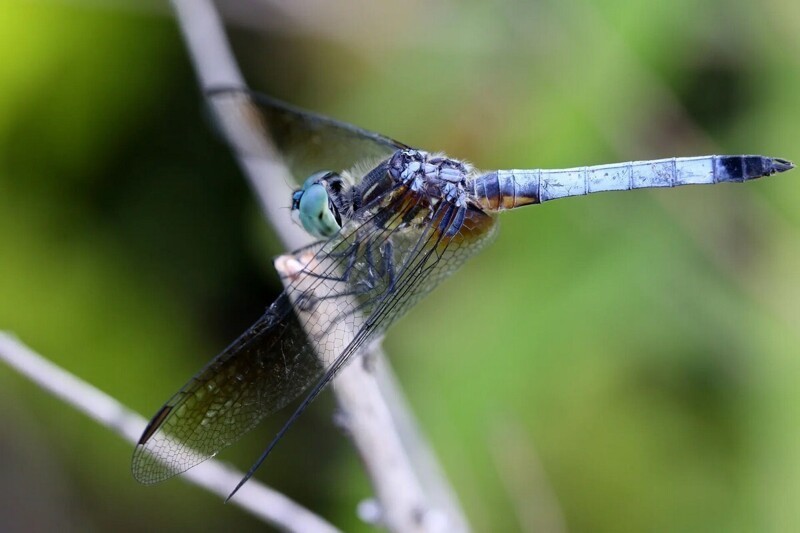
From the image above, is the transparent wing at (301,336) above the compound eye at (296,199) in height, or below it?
below

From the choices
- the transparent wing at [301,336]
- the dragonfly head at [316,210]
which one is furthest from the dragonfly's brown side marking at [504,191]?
the dragonfly head at [316,210]

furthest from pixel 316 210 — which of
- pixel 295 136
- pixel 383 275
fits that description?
pixel 295 136

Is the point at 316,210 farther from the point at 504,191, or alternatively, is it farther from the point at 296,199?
the point at 504,191

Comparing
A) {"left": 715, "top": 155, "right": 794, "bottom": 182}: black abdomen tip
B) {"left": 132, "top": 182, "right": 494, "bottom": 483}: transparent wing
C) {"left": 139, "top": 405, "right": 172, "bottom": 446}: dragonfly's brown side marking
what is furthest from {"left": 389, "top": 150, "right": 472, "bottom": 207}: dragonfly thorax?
{"left": 139, "top": 405, "right": 172, "bottom": 446}: dragonfly's brown side marking

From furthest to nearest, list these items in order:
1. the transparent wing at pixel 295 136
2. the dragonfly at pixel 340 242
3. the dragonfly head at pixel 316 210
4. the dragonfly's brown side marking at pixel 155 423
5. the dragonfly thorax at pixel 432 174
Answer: the transparent wing at pixel 295 136
the dragonfly thorax at pixel 432 174
the dragonfly head at pixel 316 210
the dragonfly at pixel 340 242
the dragonfly's brown side marking at pixel 155 423

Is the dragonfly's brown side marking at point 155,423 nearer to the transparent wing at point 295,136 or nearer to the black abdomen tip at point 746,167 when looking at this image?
the transparent wing at point 295,136

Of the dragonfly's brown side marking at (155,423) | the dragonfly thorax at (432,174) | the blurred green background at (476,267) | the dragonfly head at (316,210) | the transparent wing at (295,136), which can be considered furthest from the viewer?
the blurred green background at (476,267)

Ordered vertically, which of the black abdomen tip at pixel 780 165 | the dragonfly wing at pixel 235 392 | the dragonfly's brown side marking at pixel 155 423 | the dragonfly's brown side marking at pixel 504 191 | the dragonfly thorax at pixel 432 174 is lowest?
the dragonfly's brown side marking at pixel 155 423

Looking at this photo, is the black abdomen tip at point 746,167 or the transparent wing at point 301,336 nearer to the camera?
the transparent wing at point 301,336
